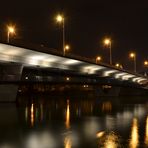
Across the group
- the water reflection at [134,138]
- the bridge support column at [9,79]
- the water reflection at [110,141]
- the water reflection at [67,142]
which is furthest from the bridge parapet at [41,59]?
the water reflection at [110,141]

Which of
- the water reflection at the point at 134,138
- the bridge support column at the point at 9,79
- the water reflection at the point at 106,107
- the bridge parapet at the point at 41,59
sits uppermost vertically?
the bridge parapet at the point at 41,59

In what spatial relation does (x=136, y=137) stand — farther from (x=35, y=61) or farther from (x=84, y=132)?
(x=35, y=61)

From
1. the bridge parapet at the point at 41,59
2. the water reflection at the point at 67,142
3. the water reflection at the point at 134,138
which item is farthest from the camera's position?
the bridge parapet at the point at 41,59

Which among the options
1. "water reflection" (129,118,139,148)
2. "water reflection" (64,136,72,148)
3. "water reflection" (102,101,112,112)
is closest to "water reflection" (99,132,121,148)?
"water reflection" (129,118,139,148)

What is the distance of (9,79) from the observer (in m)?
64.8

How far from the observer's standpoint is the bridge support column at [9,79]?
2510 inches

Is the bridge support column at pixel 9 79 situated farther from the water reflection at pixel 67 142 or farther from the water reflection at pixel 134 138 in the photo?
the water reflection at pixel 67 142

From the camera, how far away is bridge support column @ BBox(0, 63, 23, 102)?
209 feet

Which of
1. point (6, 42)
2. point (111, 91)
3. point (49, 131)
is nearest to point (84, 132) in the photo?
point (49, 131)

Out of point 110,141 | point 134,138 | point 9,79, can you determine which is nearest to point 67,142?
point 110,141

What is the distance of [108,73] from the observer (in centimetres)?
A: 10631

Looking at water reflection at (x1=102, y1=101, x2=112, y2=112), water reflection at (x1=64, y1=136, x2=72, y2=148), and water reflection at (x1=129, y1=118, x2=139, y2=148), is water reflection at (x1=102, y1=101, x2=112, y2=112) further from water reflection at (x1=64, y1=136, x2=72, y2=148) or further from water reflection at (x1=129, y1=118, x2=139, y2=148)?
water reflection at (x1=64, y1=136, x2=72, y2=148)

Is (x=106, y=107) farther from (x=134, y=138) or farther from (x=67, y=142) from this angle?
(x=67, y=142)

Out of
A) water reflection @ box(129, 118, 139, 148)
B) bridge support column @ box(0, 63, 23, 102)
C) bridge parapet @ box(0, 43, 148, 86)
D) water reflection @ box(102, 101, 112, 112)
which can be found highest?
bridge parapet @ box(0, 43, 148, 86)
